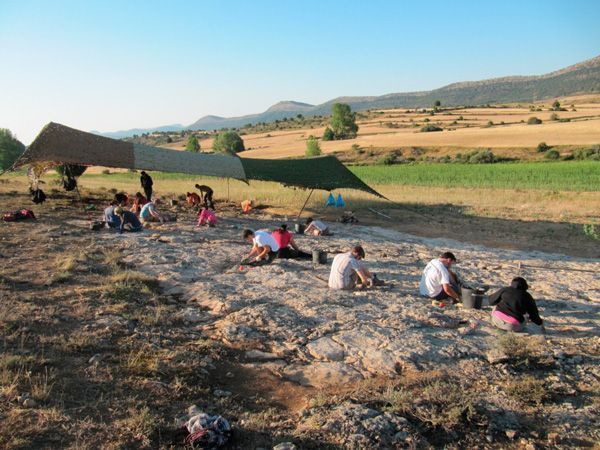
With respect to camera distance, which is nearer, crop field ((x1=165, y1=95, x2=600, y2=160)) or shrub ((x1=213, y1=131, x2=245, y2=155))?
crop field ((x1=165, y1=95, x2=600, y2=160))

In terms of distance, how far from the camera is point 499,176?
35.5m

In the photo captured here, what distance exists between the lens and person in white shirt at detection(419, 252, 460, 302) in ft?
29.2

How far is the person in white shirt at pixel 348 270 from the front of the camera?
937cm


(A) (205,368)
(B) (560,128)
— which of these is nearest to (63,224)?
(A) (205,368)

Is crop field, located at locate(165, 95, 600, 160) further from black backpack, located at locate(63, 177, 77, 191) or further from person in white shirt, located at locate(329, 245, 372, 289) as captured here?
person in white shirt, located at locate(329, 245, 372, 289)

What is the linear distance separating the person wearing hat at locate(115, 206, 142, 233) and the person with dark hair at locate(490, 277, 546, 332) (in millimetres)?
10423

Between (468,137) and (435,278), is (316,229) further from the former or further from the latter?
(468,137)

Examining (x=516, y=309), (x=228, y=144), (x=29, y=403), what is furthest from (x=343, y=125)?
(x=29, y=403)

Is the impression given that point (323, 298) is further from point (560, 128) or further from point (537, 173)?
point (560, 128)

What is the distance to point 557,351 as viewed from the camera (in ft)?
22.6

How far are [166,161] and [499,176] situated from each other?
25.5 metres

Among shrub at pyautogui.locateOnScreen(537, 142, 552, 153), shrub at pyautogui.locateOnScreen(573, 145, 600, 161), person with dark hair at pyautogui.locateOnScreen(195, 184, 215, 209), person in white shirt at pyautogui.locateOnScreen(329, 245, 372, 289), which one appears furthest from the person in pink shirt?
shrub at pyautogui.locateOnScreen(537, 142, 552, 153)

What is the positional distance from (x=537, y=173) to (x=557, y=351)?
104 ft

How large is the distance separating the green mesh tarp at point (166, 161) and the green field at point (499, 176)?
15685 mm
